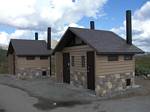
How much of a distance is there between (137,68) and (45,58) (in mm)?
9118

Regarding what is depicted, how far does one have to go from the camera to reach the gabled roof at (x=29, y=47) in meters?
28.2

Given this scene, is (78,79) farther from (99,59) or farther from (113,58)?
(99,59)

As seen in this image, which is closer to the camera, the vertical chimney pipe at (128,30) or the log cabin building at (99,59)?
the log cabin building at (99,59)

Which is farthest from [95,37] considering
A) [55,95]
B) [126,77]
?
[55,95]

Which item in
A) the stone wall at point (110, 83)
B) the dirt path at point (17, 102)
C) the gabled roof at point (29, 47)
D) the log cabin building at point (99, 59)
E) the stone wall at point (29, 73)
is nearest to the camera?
the dirt path at point (17, 102)

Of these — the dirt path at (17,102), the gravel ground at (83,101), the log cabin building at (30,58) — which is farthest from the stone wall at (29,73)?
the dirt path at (17,102)

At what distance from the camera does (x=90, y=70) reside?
1769cm

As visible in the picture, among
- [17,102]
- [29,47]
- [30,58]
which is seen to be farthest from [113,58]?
[29,47]

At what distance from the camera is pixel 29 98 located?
15227 millimetres

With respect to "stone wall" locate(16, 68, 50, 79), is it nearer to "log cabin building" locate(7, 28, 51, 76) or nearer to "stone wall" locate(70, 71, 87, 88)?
"log cabin building" locate(7, 28, 51, 76)

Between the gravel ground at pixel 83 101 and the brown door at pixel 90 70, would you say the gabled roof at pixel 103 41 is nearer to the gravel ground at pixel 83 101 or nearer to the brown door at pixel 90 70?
the brown door at pixel 90 70

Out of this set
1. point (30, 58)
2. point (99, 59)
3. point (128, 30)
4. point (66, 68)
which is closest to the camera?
point (99, 59)

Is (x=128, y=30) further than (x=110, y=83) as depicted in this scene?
Yes

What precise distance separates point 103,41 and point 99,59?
1862 mm
